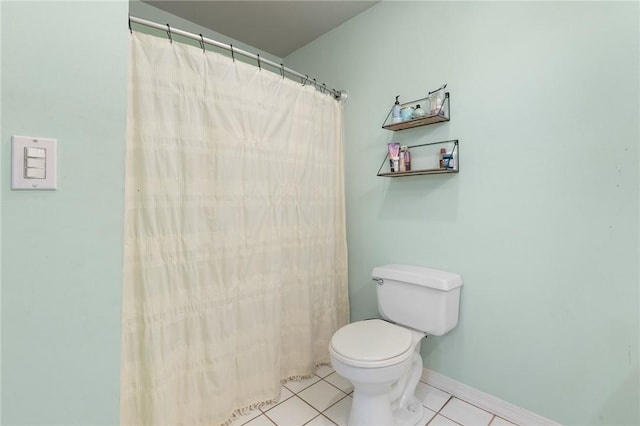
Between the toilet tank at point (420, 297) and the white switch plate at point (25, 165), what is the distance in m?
1.48

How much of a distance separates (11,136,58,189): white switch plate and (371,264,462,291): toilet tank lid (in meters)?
1.47

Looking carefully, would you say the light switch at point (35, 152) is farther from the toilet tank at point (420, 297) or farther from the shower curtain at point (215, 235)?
the toilet tank at point (420, 297)

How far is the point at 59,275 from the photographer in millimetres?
693

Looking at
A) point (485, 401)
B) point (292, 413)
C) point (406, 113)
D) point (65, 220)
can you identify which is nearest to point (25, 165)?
point (65, 220)

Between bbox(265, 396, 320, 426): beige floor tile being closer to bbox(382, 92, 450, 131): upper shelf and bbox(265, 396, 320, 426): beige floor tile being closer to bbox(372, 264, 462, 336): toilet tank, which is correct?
bbox(372, 264, 462, 336): toilet tank

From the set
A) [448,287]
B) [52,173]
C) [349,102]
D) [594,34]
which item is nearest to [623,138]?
[594,34]

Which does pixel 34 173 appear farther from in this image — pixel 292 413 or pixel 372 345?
pixel 292 413

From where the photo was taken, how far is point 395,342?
1.33 metres

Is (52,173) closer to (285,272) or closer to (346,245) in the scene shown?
(285,272)

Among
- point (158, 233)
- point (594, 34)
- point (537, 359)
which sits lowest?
point (537, 359)

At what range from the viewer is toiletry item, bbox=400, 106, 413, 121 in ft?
5.47

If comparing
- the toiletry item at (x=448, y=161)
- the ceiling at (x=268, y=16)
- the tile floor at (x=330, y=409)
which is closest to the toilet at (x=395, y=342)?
the tile floor at (x=330, y=409)

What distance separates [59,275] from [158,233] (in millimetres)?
533

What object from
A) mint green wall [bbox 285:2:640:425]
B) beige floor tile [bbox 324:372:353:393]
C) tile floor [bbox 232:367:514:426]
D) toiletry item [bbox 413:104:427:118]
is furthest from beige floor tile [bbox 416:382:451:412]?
toiletry item [bbox 413:104:427:118]
